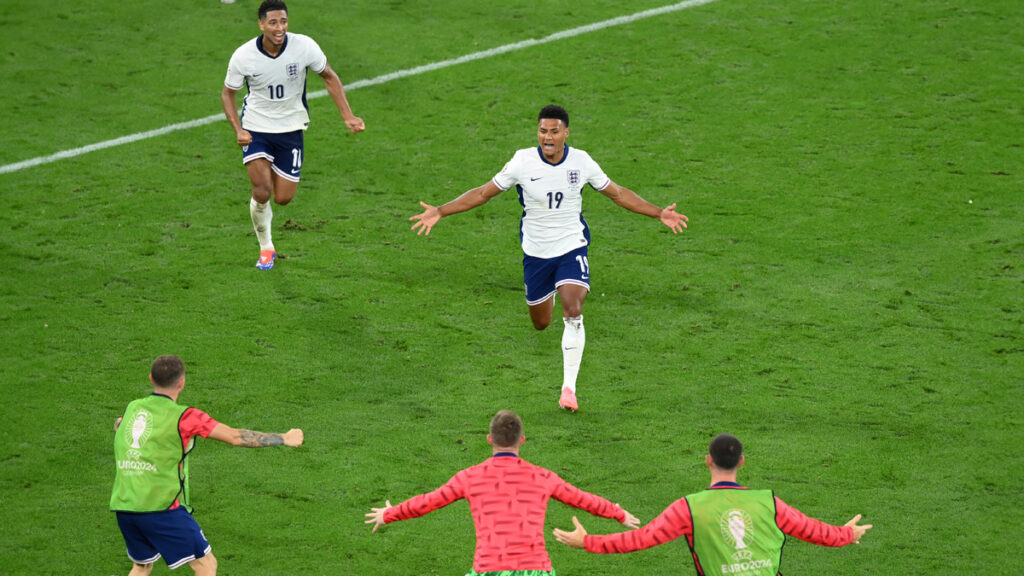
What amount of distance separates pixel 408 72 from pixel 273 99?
17.9ft

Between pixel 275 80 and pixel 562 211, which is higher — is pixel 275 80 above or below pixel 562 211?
above

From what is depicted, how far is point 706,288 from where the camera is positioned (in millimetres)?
13133

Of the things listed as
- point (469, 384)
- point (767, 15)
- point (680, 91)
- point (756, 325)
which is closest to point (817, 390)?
point (756, 325)

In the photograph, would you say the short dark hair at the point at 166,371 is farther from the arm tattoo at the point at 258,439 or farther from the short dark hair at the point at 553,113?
the short dark hair at the point at 553,113

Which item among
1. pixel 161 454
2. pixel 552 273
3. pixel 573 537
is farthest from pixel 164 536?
pixel 552 273

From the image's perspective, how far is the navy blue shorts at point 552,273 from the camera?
1070cm

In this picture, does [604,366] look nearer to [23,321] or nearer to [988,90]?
[23,321]

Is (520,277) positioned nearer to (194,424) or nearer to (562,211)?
(562,211)

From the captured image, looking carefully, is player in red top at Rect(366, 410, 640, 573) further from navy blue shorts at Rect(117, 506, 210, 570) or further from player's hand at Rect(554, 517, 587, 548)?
navy blue shorts at Rect(117, 506, 210, 570)

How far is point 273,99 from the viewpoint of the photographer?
12648mm

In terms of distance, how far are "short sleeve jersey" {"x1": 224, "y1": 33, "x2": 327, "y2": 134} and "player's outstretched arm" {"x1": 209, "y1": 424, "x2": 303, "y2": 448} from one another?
234 inches

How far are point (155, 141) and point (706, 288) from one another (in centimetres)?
768

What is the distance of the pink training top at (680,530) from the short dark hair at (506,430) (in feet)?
2.25

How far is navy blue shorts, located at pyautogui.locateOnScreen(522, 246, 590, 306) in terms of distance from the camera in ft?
35.1
